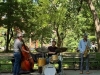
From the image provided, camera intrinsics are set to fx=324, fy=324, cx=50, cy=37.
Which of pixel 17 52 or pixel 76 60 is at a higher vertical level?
pixel 17 52

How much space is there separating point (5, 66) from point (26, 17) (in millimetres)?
26794

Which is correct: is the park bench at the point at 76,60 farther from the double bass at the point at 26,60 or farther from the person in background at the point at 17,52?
the person in background at the point at 17,52

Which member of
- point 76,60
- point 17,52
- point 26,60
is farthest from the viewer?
point 76,60

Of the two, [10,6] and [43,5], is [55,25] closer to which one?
[43,5]

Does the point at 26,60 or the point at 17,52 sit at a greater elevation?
the point at 17,52

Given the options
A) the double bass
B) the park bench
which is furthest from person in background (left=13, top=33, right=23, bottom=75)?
the park bench

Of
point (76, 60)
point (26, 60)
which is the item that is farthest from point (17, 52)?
point (76, 60)

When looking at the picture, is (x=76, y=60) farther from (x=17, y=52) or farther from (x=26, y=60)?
(x=17, y=52)

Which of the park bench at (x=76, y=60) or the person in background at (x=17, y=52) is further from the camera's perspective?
the park bench at (x=76, y=60)

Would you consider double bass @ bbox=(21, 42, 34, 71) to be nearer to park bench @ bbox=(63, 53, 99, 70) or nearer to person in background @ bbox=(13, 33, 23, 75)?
person in background @ bbox=(13, 33, 23, 75)

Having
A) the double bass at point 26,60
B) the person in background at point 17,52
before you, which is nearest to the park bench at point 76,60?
the double bass at point 26,60

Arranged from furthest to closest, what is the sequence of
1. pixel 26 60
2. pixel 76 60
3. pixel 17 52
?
1. pixel 76 60
2. pixel 26 60
3. pixel 17 52

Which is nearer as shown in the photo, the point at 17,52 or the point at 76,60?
the point at 17,52

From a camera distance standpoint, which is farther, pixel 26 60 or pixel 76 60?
pixel 76 60
